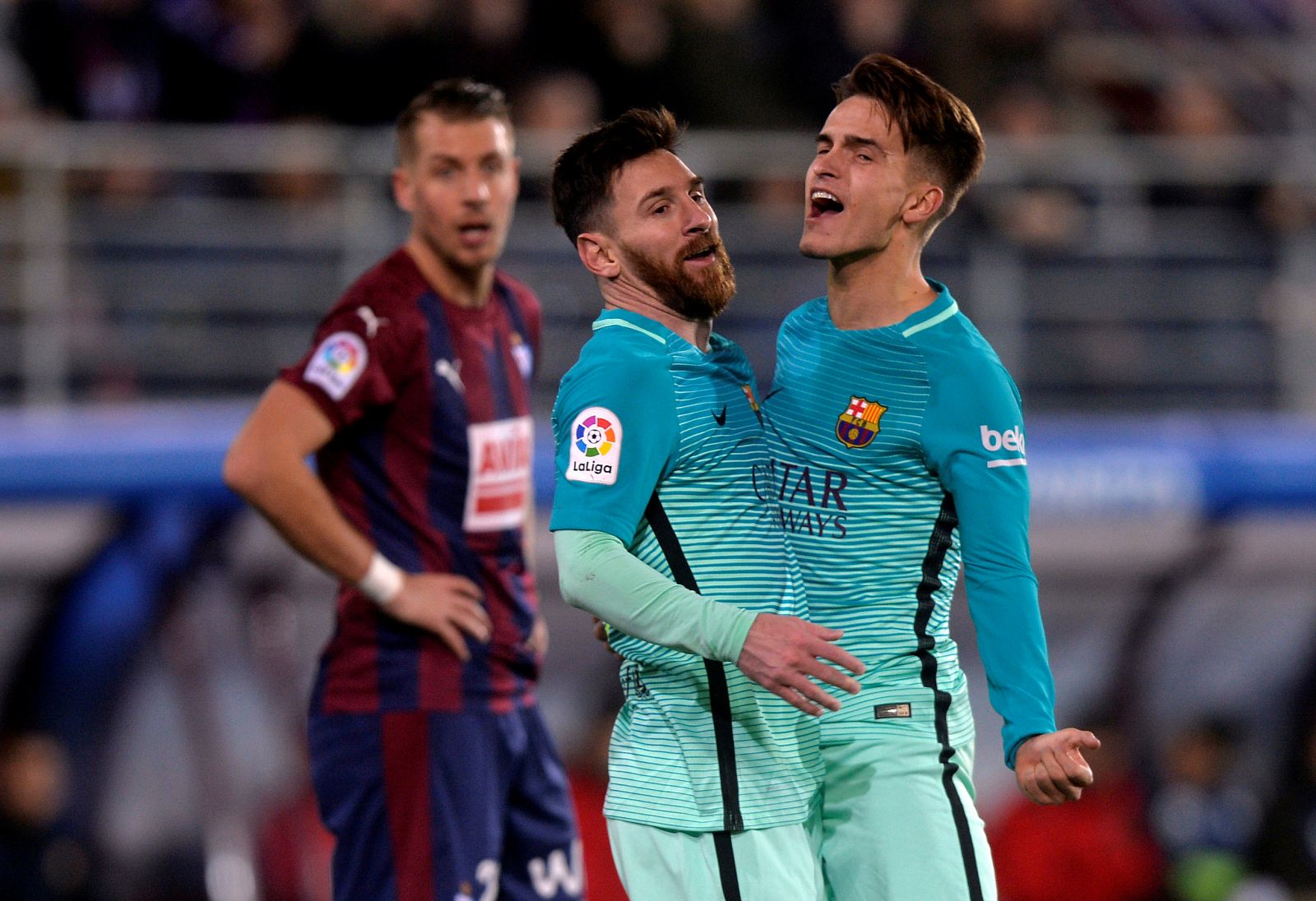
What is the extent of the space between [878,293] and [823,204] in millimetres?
184

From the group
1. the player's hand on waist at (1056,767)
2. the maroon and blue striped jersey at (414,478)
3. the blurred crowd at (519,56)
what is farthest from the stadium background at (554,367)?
the player's hand on waist at (1056,767)

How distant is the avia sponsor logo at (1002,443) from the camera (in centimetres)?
294

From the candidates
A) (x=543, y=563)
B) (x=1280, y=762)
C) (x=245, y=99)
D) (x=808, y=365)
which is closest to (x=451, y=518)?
(x=808, y=365)

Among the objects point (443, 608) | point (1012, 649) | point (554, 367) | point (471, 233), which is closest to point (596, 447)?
point (1012, 649)

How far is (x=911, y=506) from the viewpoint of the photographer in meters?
3.03

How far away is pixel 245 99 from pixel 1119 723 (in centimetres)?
468

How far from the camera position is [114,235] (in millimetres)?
7059

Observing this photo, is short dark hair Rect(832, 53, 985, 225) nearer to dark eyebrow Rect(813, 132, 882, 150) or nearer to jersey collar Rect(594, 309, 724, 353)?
dark eyebrow Rect(813, 132, 882, 150)

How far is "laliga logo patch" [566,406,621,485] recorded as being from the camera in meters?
2.83

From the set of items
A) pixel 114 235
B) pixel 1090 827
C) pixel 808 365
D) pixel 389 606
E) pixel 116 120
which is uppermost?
pixel 116 120

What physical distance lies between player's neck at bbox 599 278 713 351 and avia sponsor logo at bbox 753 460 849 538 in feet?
0.89

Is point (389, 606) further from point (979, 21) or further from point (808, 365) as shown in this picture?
point (979, 21)

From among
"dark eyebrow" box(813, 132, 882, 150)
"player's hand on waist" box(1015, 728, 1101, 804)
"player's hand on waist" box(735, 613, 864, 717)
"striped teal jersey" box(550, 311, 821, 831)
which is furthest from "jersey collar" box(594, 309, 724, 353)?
"player's hand on waist" box(1015, 728, 1101, 804)

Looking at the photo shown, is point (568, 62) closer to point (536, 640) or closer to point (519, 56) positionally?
point (519, 56)
